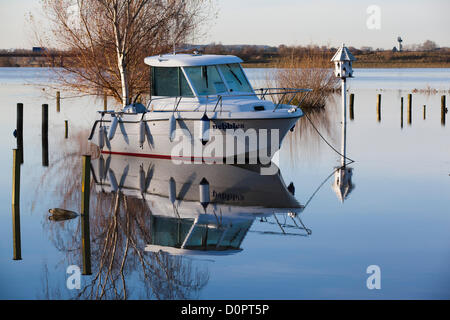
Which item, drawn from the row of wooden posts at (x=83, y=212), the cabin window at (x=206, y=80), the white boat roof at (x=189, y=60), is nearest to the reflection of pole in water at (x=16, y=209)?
the row of wooden posts at (x=83, y=212)

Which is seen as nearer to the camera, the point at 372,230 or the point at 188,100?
the point at 372,230

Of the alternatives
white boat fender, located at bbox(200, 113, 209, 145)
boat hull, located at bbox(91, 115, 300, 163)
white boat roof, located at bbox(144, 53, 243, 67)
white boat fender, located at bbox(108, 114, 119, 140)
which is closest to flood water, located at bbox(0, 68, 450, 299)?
boat hull, located at bbox(91, 115, 300, 163)

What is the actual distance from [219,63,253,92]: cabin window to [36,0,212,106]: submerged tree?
21.6 ft

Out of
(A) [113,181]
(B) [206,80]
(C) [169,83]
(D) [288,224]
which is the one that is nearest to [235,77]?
(B) [206,80]

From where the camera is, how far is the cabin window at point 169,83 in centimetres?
2002

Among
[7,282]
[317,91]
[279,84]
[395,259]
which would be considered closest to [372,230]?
[395,259]

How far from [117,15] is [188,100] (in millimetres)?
7318

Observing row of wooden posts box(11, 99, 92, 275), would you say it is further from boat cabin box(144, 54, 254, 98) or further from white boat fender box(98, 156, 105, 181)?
boat cabin box(144, 54, 254, 98)

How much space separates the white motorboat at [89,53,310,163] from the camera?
1880 centimetres

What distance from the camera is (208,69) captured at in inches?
790

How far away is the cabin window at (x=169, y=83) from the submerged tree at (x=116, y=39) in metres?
5.71

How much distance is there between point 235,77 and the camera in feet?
67.5

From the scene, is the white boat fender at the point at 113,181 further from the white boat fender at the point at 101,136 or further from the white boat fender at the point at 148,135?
the white boat fender at the point at 101,136
